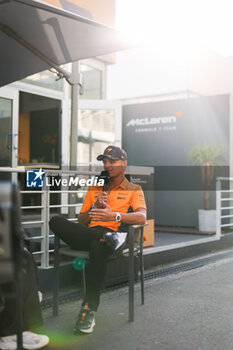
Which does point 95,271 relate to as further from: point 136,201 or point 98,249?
point 136,201

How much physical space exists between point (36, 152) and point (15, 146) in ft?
10.9

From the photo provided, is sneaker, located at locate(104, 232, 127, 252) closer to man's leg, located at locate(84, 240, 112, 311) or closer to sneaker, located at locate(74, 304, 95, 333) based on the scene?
man's leg, located at locate(84, 240, 112, 311)

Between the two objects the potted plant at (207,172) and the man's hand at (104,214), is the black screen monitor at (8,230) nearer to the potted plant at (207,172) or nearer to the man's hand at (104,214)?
the man's hand at (104,214)

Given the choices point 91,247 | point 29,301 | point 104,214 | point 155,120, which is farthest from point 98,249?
point 155,120

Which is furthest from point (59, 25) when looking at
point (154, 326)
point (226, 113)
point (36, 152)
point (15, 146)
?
point (36, 152)

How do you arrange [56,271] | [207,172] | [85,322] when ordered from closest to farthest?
[85,322] → [56,271] → [207,172]

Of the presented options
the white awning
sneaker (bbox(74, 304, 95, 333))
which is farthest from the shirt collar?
the white awning

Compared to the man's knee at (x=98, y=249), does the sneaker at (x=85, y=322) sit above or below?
below

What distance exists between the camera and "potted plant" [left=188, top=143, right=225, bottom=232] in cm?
716

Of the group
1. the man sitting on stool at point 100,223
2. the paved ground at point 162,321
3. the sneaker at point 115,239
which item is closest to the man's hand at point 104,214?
the man sitting on stool at point 100,223

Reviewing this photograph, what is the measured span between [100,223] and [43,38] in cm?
153

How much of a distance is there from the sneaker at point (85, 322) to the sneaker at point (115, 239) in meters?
0.42

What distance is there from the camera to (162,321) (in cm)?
304

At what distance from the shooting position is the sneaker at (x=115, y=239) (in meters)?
2.83
